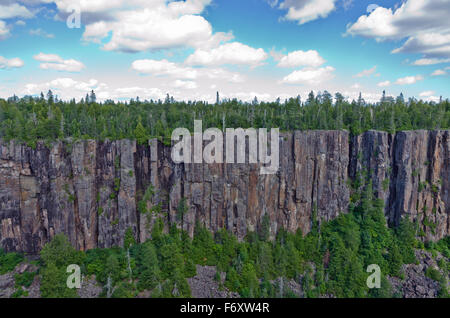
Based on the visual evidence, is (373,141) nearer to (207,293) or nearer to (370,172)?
(370,172)

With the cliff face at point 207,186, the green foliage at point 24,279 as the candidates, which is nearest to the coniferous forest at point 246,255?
the green foliage at point 24,279

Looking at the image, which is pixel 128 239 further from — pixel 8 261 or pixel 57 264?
pixel 8 261

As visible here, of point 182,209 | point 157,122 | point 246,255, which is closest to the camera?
point 246,255

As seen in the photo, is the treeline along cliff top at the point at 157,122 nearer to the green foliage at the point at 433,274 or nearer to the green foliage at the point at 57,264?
the green foliage at the point at 57,264

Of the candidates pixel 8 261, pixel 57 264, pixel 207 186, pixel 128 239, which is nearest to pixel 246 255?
pixel 207 186

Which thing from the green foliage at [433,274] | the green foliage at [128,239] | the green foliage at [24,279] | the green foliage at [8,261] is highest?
the green foliage at [128,239]

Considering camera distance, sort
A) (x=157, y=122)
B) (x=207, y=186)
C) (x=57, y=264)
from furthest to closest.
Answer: (x=157, y=122)
(x=207, y=186)
(x=57, y=264)
